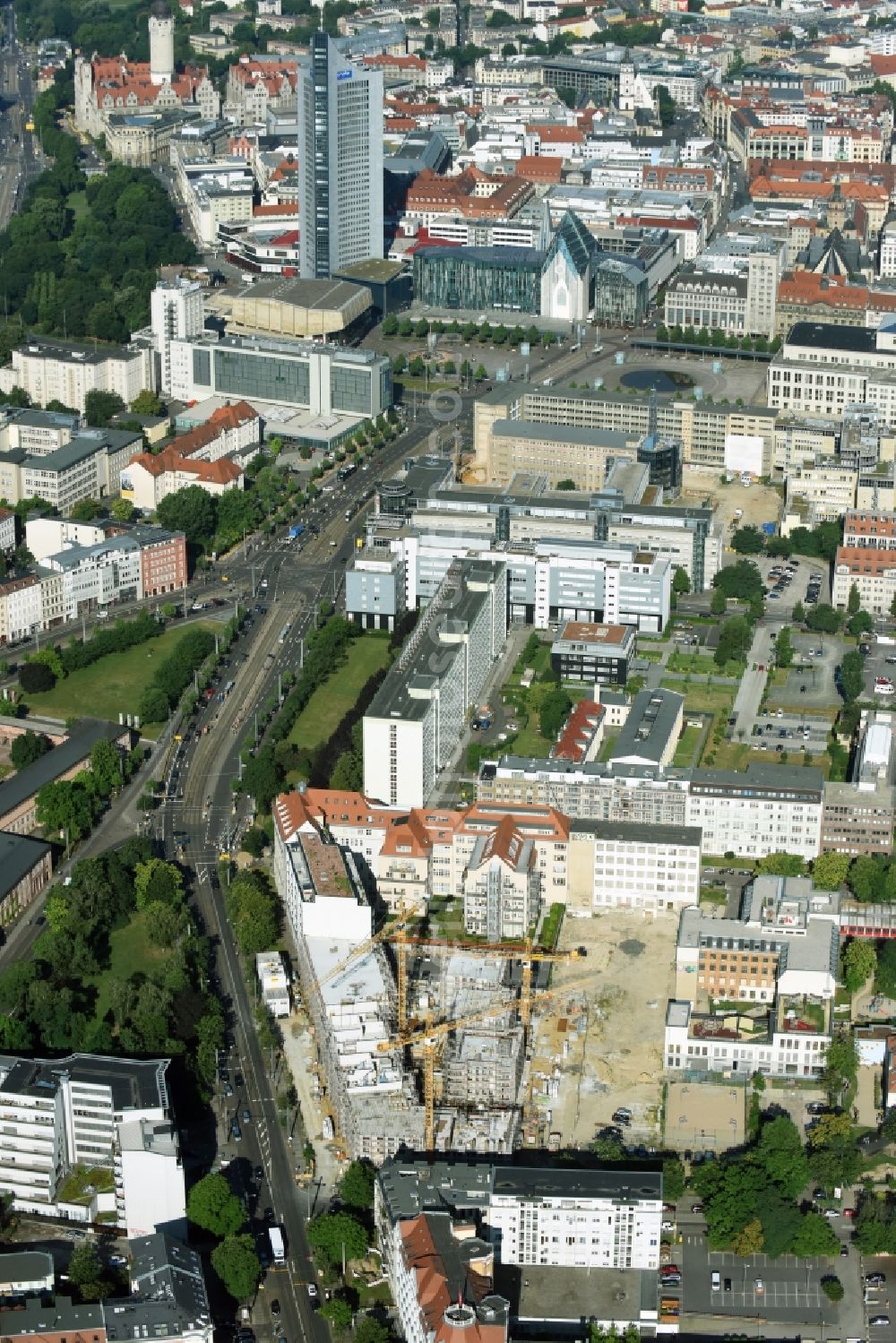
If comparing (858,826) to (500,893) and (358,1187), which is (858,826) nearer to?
(500,893)

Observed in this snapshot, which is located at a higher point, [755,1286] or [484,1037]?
[484,1037]

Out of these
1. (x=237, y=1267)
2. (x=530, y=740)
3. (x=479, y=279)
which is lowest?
(x=237, y=1267)

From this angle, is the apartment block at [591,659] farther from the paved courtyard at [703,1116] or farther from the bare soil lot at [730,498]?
the paved courtyard at [703,1116]

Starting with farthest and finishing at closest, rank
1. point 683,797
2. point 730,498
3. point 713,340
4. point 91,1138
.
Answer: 1. point 713,340
2. point 730,498
3. point 683,797
4. point 91,1138

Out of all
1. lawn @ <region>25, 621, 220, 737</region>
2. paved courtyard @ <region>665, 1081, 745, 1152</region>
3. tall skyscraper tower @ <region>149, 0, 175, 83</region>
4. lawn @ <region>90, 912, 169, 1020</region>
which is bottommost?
paved courtyard @ <region>665, 1081, 745, 1152</region>

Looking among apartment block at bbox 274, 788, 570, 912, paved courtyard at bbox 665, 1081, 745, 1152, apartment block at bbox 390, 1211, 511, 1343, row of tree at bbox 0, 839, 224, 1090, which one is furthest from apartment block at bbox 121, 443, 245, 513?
apartment block at bbox 390, 1211, 511, 1343

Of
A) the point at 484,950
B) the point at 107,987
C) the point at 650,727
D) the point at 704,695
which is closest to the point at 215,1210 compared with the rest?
the point at 107,987

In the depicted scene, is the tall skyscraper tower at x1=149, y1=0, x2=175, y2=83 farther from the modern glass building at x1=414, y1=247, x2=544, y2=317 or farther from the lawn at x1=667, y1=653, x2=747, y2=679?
the lawn at x1=667, y1=653, x2=747, y2=679

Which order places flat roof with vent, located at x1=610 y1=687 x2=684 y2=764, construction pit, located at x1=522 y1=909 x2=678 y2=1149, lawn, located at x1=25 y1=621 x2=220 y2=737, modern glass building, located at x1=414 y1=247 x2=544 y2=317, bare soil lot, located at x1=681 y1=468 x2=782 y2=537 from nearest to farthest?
1. construction pit, located at x1=522 y1=909 x2=678 y2=1149
2. flat roof with vent, located at x1=610 y1=687 x2=684 y2=764
3. lawn, located at x1=25 y1=621 x2=220 y2=737
4. bare soil lot, located at x1=681 y1=468 x2=782 y2=537
5. modern glass building, located at x1=414 y1=247 x2=544 y2=317
